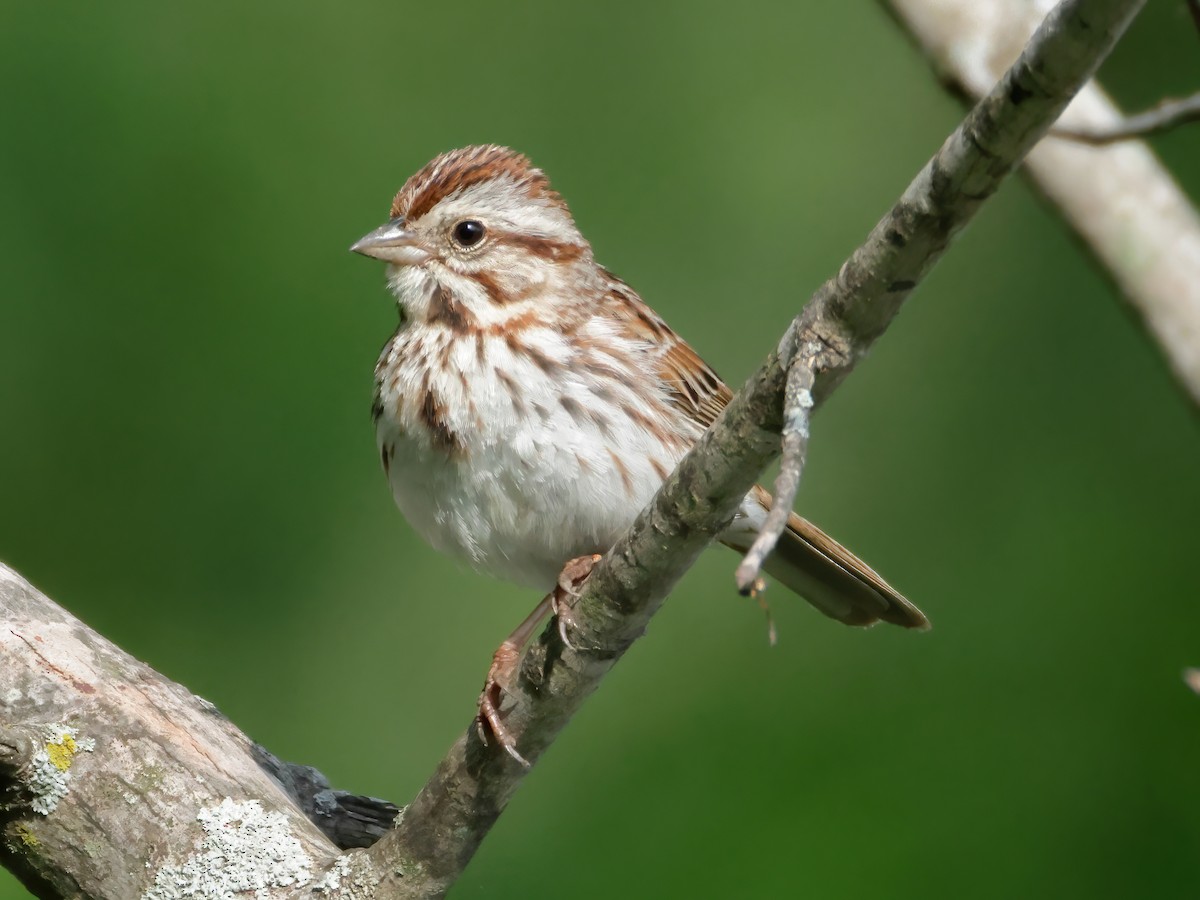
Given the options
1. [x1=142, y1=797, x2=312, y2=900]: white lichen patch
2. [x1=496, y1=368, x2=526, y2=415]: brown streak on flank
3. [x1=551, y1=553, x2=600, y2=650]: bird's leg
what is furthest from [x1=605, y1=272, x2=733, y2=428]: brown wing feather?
[x1=142, y1=797, x2=312, y2=900]: white lichen patch

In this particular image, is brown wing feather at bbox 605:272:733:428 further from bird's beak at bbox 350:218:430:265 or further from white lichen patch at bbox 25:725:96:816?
white lichen patch at bbox 25:725:96:816

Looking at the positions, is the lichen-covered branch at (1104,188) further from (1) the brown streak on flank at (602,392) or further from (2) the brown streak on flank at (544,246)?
(1) the brown streak on flank at (602,392)

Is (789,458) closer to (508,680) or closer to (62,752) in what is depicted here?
(508,680)

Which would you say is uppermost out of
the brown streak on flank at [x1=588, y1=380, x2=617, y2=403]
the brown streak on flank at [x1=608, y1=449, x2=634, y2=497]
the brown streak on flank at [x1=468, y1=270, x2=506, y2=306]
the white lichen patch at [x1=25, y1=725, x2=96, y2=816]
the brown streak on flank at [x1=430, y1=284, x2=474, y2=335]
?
the brown streak on flank at [x1=468, y1=270, x2=506, y2=306]

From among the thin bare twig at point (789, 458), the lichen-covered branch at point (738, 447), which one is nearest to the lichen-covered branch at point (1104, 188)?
the lichen-covered branch at point (738, 447)

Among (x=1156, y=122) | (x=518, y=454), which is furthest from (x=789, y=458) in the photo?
(x=518, y=454)

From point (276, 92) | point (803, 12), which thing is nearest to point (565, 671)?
point (276, 92)

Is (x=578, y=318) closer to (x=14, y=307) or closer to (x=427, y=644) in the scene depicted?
(x=427, y=644)
